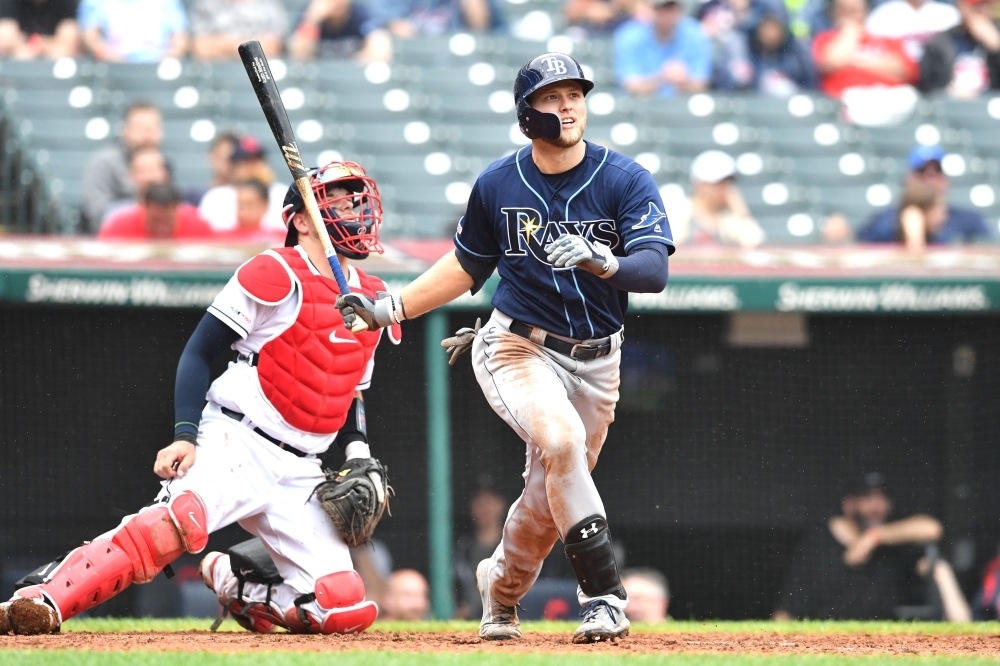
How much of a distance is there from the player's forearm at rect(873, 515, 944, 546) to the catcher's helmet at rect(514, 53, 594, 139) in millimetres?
4038

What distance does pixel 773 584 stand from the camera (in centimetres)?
740

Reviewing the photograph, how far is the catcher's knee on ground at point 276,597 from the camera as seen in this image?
4.74 m

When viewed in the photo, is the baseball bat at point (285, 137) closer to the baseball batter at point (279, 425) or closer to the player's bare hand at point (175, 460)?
the baseball batter at point (279, 425)

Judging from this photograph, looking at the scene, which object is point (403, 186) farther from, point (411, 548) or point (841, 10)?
point (841, 10)

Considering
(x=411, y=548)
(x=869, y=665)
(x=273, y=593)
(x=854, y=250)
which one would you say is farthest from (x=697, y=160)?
(x=869, y=665)

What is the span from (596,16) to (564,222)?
267 inches

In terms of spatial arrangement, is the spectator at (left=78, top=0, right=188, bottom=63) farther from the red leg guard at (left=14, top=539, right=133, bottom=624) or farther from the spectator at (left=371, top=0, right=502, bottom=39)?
the red leg guard at (left=14, top=539, right=133, bottom=624)

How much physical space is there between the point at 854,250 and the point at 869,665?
417 centimetres

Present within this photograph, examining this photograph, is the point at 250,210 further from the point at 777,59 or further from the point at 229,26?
the point at 777,59

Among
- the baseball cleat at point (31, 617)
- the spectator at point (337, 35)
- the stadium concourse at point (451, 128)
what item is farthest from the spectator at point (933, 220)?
the baseball cleat at point (31, 617)

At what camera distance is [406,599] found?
6676mm

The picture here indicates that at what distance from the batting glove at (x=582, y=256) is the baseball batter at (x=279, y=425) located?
1.11m

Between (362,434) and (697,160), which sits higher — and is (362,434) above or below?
below

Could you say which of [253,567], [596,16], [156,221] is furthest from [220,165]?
[253,567]
